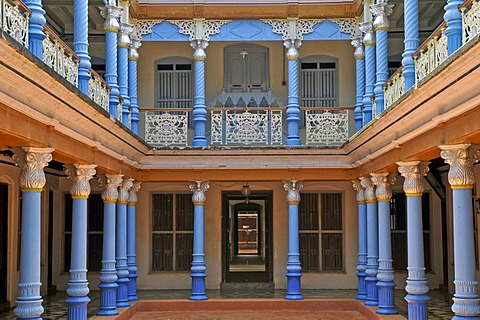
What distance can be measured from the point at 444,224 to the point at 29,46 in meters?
13.0

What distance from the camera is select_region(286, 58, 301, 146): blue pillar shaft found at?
17359 millimetres

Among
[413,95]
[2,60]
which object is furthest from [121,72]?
[2,60]

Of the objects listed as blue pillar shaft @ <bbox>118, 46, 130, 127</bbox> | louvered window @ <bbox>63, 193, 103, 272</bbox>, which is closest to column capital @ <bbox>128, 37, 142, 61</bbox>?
blue pillar shaft @ <bbox>118, 46, 130, 127</bbox>

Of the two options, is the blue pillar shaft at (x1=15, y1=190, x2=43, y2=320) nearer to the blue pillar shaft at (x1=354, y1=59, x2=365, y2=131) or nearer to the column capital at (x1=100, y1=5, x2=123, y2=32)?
the column capital at (x1=100, y1=5, x2=123, y2=32)

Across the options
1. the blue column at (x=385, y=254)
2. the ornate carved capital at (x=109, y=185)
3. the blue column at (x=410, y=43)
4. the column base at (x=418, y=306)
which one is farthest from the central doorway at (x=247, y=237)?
the blue column at (x=410, y=43)

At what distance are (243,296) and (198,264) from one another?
1537 mm

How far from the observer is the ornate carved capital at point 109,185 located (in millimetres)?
14461

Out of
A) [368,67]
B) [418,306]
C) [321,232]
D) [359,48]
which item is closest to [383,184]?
[368,67]

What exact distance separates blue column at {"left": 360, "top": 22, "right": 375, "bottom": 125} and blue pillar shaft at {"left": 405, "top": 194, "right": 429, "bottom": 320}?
422 cm

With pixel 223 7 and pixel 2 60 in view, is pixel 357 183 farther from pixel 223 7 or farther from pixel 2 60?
pixel 2 60

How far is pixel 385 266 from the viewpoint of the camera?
1438cm

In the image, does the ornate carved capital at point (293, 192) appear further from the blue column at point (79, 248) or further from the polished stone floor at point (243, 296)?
the blue column at point (79, 248)

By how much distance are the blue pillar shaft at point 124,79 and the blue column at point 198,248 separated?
2797 mm

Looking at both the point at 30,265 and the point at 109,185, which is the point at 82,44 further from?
the point at 30,265
